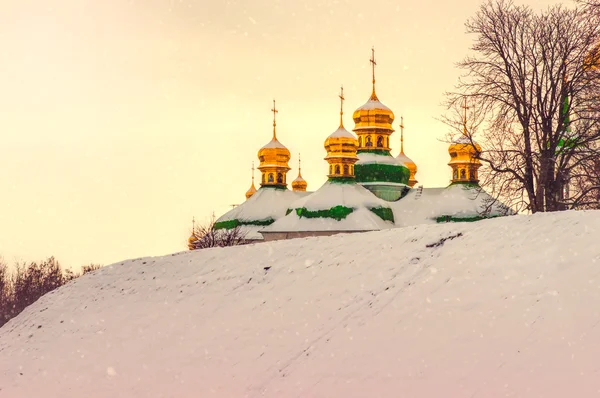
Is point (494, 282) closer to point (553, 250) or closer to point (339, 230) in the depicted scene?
point (553, 250)

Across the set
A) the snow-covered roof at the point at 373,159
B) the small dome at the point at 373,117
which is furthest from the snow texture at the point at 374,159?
the small dome at the point at 373,117

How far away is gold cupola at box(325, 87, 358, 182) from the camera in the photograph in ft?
157

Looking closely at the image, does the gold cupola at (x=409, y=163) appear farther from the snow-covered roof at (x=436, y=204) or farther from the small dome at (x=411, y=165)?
the snow-covered roof at (x=436, y=204)

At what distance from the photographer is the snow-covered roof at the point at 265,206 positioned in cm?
5138

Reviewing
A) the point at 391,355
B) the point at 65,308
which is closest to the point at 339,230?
the point at 65,308

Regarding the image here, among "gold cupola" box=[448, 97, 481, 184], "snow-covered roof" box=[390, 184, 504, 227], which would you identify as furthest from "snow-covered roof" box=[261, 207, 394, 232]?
"gold cupola" box=[448, 97, 481, 184]

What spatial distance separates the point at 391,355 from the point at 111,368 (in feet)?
16.8

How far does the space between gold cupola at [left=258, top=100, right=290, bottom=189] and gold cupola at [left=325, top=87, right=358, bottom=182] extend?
21.3 ft

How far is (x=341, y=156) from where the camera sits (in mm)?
47688

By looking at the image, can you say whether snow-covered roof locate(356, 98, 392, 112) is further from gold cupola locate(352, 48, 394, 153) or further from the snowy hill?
the snowy hill

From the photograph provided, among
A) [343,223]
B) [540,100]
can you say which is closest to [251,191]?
[343,223]

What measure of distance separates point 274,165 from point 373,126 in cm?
643

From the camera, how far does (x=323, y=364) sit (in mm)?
11805

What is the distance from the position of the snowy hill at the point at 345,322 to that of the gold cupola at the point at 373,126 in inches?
1342
